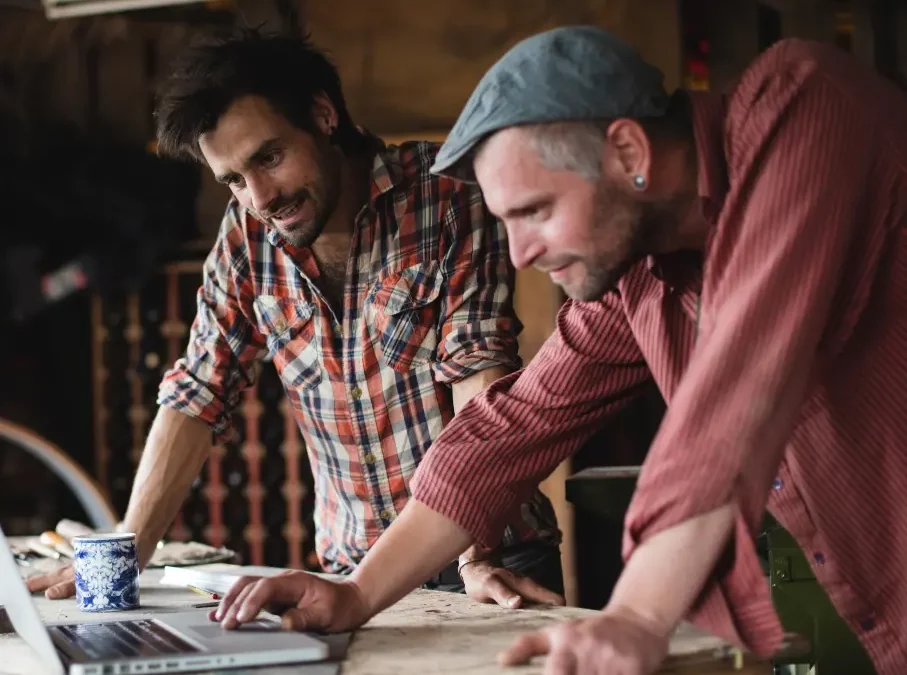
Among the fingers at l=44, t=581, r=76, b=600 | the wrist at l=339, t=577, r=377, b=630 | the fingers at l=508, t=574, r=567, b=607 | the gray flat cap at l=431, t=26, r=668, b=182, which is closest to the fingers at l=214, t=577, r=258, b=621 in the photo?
the wrist at l=339, t=577, r=377, b=630

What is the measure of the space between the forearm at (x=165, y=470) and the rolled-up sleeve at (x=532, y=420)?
781 mm

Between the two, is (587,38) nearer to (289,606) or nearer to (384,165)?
(289,606)

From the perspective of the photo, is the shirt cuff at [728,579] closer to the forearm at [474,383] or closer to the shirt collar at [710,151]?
the shirt collar at [710,151]

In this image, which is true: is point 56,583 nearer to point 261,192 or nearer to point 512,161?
point 261,192

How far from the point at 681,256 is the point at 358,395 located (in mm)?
893

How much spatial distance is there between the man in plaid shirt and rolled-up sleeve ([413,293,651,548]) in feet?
1.30

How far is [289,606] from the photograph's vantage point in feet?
4.78

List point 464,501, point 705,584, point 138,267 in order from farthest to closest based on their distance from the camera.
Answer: point 138,267 → point 464,501 → point 705,584

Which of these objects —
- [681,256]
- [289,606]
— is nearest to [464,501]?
[289,606]

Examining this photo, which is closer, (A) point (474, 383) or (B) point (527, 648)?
(B) point (527, 648)

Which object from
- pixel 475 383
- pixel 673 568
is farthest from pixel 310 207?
pixel 673 568

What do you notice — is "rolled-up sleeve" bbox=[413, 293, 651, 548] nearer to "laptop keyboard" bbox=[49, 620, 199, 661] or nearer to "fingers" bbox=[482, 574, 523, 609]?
"fingers" bbox=[482, 574, 523, 609]

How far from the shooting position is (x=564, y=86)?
48.0 inches

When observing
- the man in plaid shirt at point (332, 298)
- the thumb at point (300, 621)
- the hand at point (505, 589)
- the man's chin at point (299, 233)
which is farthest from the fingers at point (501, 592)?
the man's chin at point (299, 233)
